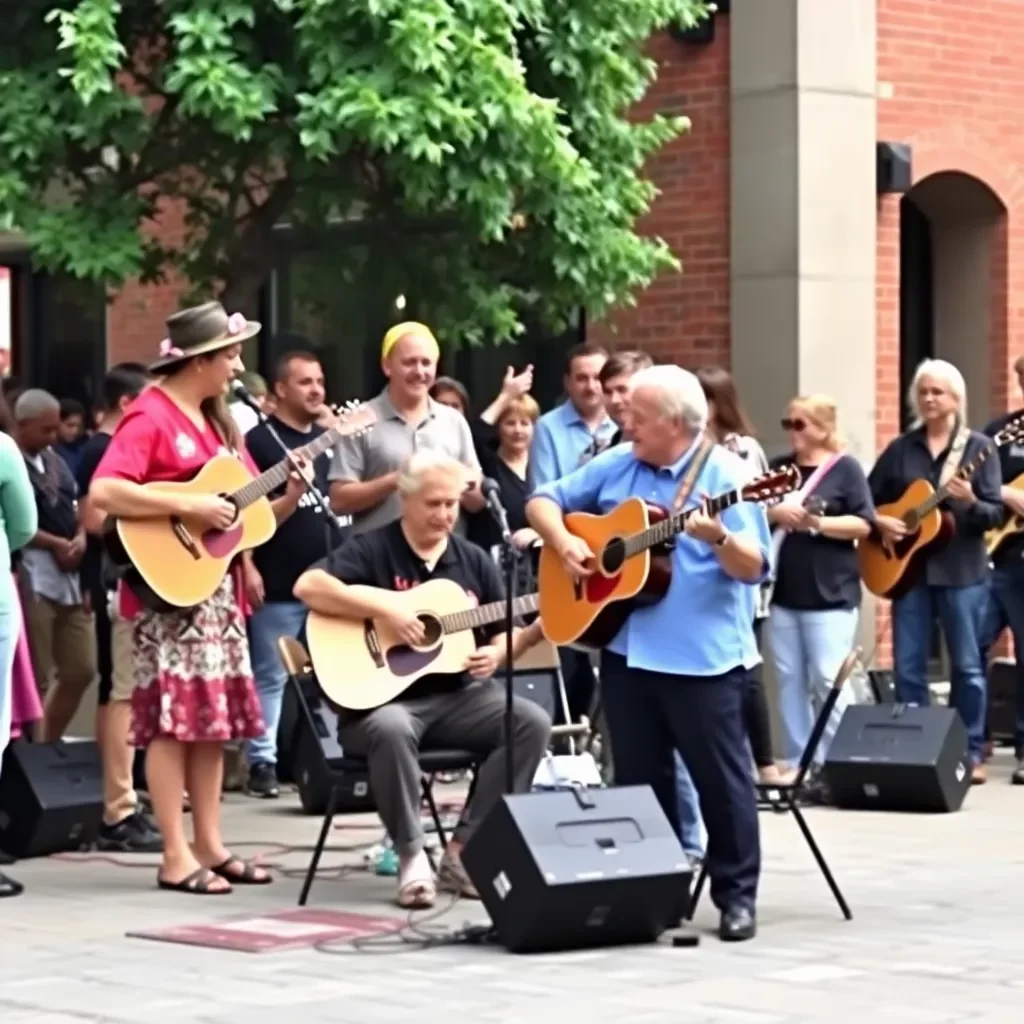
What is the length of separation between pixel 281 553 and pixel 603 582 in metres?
4.03

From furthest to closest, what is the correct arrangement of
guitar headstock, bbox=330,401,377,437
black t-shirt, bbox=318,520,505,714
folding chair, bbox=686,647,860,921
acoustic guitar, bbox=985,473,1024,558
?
acoustic guitar, bbox=985,473,1024,558, guitar headstock, bbox=330,401,377,437, black t-shirt, bbox=318,520,505,714, folding chair, bbox=686,647,860,921

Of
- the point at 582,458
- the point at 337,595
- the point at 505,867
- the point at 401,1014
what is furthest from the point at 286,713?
the point at 401,1014

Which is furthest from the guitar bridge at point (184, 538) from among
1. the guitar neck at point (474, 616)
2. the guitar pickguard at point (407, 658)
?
the guitar neck at point (474, 616)

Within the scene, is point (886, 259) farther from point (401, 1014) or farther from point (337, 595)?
point (401, 1014)

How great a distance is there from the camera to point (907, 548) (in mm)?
12461

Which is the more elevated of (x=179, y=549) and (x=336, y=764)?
(x=179, y=549)

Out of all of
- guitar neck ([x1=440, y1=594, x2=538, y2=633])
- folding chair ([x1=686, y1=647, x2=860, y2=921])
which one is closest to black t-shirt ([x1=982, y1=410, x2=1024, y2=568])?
folding chair ([x1=686, y1=647, x2=860, y2=921])

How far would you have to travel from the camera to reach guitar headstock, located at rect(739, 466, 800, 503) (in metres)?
8.01

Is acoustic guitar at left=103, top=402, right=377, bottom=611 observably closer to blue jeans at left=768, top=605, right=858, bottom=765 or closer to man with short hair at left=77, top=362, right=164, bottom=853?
man with short hair at left=77, top=362, right=164, bottom=853

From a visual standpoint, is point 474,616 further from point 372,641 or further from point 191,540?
point 191,540

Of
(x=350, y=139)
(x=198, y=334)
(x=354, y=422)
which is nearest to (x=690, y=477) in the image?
(x=354, y=422)

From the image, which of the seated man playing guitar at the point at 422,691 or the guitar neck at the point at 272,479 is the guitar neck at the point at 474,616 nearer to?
the seated man playing guitar at the point at 422,691

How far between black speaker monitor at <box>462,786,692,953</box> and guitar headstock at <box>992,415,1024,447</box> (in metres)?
5.07

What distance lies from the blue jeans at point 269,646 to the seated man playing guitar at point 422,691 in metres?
2.87
